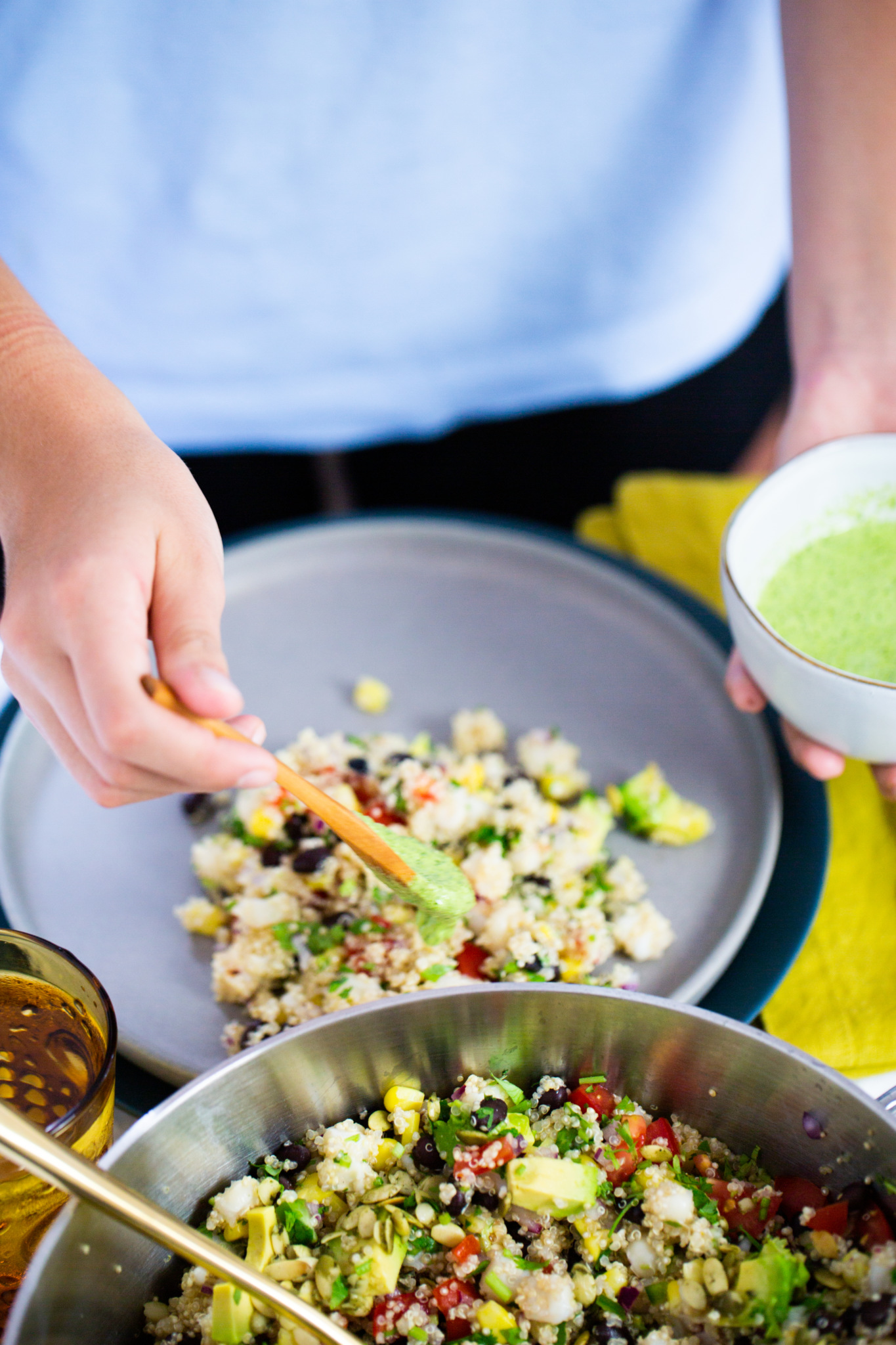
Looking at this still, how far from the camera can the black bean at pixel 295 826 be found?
1203 millimetres

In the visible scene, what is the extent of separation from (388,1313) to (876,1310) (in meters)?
0.36

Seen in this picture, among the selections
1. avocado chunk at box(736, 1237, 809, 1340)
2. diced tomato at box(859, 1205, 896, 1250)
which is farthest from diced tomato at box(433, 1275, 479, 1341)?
diced tomato at box(859, 1205, 896, 1250)

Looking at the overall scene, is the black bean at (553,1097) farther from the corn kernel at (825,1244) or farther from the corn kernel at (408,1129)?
the corn kernel at (825,1244)

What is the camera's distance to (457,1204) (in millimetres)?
789

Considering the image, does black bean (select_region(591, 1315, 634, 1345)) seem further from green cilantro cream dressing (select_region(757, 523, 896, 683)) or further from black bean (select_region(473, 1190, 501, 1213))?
green cilantro cream dressing (select_region(757, 523, 896, 683))

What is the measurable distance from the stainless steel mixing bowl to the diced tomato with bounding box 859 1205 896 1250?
0.03 meters

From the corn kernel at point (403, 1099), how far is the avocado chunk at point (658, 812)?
0.52 m

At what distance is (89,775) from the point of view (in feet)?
2.69

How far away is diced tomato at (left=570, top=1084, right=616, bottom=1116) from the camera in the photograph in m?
0.85

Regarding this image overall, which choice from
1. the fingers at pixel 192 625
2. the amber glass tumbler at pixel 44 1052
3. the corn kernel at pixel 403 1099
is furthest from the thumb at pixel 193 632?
the corn kernel at pixel 403 1099

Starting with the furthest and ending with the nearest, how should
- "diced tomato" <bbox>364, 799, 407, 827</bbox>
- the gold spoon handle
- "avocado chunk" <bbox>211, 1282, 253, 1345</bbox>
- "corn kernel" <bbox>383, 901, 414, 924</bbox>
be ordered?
"diced tomato" <bbox>364, 799, 407, 827</bbox>
"corn kernel" <bbox>383, 901, 414, 924</bbox>
"avocado chunk" <bbox>211, 1282, 253, 1345</bbox>
the gold spoon handle

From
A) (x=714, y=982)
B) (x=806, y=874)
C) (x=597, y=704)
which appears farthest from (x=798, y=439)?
(x=714, y=982)

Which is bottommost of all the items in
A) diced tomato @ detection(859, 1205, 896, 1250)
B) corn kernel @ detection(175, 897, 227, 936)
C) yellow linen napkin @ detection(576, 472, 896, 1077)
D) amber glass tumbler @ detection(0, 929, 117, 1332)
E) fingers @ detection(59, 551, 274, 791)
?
yellow linen napkin @ detection(576, 472, 896, 1077)

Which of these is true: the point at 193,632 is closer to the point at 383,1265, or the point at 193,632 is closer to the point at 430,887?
the point at 430,887
